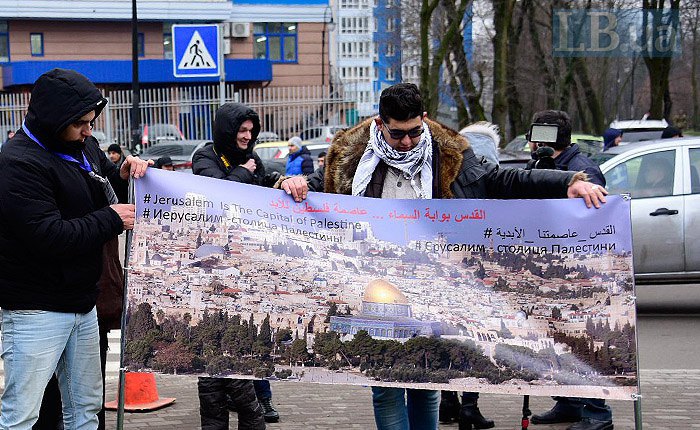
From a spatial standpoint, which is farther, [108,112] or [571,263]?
[108,112]

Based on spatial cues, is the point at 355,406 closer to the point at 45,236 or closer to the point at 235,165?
the point at 235,165

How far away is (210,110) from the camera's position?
35.6m

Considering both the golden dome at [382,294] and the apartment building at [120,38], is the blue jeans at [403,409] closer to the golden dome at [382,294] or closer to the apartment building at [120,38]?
Answer: the golden dome at [382,294]

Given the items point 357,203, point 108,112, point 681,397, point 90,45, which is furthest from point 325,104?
point 357,203

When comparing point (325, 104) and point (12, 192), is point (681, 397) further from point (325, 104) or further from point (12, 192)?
point (325, 104)

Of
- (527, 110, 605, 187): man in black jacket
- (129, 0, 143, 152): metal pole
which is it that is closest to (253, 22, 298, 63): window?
(129, 0, 143, 152): metal pole

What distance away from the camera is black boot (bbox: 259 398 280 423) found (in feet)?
22.5

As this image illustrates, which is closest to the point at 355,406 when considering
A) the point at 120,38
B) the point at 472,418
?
the point at 472,418

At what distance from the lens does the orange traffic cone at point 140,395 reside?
7.14 m

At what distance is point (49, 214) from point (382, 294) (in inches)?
58.2

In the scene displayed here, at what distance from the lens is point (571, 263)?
4.75m

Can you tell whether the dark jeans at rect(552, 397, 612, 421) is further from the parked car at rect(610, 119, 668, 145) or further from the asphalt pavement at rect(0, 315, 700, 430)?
the parked car at rect(610, 119, 668, 145)

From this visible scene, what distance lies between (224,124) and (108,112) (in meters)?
28.7

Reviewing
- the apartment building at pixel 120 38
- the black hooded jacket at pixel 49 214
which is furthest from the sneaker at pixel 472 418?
the apartment building at pixel 120 38
